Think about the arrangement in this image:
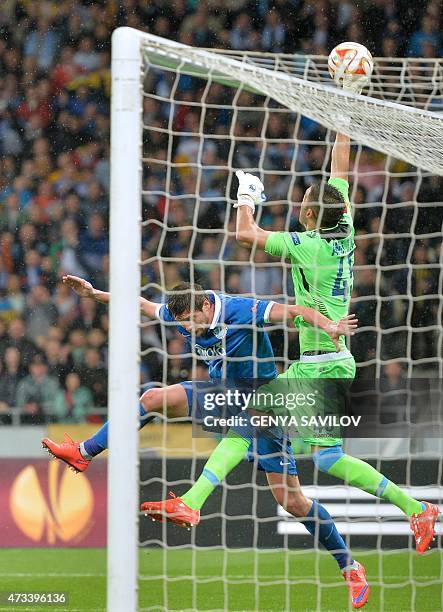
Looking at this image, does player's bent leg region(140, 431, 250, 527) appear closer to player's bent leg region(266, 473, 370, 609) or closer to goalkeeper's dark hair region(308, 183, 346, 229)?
player's bent leg region(266, 473, 370, 609)

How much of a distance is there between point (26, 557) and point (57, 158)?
397 cm

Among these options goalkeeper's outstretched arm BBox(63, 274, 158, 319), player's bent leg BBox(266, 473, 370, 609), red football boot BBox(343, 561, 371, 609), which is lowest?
red football boot BBox(343, 561, 371, 609)

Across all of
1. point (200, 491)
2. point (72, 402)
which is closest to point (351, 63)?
point (200, 491)

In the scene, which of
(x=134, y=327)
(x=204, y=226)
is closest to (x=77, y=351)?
(x=204, y=226)

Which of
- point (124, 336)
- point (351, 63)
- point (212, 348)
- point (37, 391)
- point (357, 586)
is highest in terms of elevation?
point (351, 63)

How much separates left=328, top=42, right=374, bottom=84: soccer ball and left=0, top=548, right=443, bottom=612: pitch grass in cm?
250

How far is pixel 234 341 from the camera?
5.18 metres

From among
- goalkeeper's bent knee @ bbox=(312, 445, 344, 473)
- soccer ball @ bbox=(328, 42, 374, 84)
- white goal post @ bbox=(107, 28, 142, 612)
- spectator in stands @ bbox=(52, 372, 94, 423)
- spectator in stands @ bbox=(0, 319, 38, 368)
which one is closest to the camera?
white goal post @ bbox=(107, 28, 142, 612)

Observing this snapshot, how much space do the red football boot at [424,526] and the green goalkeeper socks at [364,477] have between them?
29mm

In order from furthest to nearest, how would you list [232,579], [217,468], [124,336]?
[232,579], [217,468], [124,336]

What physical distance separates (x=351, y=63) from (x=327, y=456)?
1.88m

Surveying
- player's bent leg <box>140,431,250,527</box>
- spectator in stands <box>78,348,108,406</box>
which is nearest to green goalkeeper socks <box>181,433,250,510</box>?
player's bent leg <box>140,431,250,527</box>

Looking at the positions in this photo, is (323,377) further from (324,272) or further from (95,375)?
(95,375)

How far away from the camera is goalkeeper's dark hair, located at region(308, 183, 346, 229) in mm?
4918
